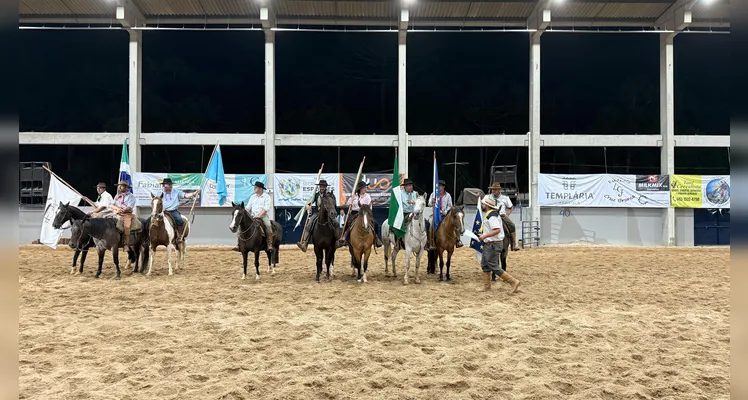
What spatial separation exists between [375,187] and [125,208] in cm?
1089

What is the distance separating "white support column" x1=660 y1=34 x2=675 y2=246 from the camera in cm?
2027

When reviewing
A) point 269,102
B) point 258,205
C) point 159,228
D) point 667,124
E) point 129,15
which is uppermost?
point 129,15

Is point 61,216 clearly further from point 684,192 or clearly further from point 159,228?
point 684,192

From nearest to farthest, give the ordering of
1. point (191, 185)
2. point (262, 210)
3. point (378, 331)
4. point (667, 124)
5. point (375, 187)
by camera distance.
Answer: point (378, 331) → point (262, 210) → point (191, 185) → point (375, 187) → point (667, 124)

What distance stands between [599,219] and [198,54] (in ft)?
71.0

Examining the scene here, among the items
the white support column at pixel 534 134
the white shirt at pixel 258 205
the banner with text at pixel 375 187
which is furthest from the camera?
the white support column at pixel 534 134

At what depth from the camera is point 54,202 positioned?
11352mm

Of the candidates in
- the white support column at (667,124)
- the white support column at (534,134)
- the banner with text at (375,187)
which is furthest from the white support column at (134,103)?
the white support column at (667,124)

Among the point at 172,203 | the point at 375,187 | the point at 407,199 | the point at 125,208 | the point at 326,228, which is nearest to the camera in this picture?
the point at 326,228

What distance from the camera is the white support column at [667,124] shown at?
66.5 feet

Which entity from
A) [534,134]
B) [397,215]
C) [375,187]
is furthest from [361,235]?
[534,134]

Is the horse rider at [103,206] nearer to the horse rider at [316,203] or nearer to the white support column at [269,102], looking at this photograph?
the horse rider at [316,203]

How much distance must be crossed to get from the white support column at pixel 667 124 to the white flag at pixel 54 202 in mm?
22053

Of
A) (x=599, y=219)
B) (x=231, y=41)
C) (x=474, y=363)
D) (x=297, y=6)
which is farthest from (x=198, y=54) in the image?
(x=474, y=363)
